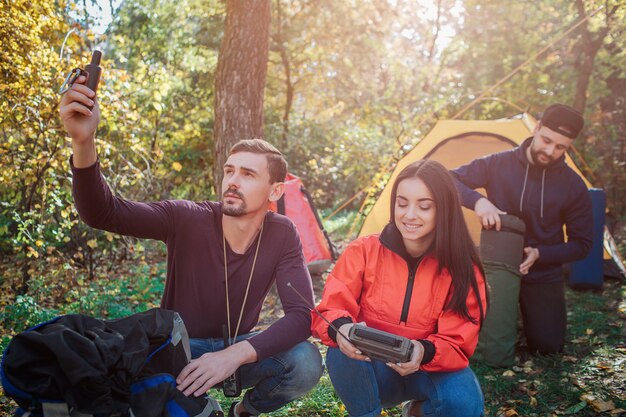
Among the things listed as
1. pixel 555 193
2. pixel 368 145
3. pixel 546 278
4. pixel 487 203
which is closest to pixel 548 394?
pixel 546 278

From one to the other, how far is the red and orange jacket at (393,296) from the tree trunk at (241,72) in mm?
2228

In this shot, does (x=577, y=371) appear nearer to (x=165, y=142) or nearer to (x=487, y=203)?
(x=487, y=203)

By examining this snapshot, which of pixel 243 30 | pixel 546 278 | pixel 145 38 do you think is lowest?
pixel 546 278

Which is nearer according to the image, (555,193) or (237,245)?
(237,245)

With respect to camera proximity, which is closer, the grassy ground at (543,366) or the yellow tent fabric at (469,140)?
the grassy ground at (543,366)

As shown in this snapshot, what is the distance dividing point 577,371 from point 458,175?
1.47 meters

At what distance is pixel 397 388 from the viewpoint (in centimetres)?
217

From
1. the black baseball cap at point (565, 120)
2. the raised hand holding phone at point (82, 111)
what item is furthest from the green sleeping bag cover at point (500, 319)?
the raised hand holding phone at point (82, 111)

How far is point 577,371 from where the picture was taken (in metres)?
3.10

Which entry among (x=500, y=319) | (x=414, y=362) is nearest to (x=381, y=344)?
(x=414, y=362)

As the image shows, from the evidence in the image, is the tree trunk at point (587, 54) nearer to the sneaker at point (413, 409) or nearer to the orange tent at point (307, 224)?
the orange tent at point (307, 224)

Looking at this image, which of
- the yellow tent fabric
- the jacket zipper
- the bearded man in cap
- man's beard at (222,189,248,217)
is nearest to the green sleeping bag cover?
the bearded man in cap

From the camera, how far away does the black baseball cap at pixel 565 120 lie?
3.29 meters

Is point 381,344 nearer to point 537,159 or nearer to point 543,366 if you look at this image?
point 543,366
